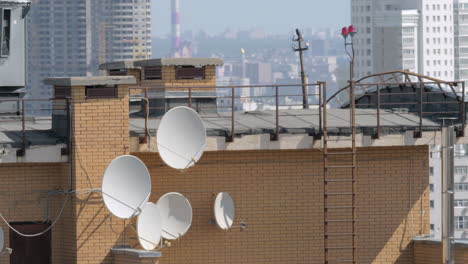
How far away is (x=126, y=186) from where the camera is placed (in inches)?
862

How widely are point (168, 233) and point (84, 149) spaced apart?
75.3 inches

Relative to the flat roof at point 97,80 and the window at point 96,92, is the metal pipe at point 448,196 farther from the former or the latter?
the window at point 96,92

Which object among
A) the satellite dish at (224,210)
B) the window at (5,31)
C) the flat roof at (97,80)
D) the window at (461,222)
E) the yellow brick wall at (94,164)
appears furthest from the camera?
the window at (461,222)

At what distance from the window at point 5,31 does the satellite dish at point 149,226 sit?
5.22 meters

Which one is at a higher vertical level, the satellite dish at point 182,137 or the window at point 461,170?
the satellite dish at point 182,137

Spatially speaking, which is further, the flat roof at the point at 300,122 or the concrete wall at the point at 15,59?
the concrete wall at the point at 15,59

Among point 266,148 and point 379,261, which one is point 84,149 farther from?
point 379,261

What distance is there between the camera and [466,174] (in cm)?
17088

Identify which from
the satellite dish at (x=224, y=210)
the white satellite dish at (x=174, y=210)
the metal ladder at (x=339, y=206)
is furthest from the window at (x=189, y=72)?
the white satellite dish at (x=174, y=210)

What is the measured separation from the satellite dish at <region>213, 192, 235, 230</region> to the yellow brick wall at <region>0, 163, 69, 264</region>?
242 centimetres

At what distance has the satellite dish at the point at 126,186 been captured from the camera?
21766 mm

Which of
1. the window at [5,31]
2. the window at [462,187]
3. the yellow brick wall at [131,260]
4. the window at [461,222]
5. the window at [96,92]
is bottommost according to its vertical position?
the window at [461,222]

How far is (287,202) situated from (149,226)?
2.73 m

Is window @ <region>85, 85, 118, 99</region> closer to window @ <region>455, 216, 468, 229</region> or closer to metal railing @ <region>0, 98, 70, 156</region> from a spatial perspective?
metal railing @ <region>0, 98, 70, 156</region>
